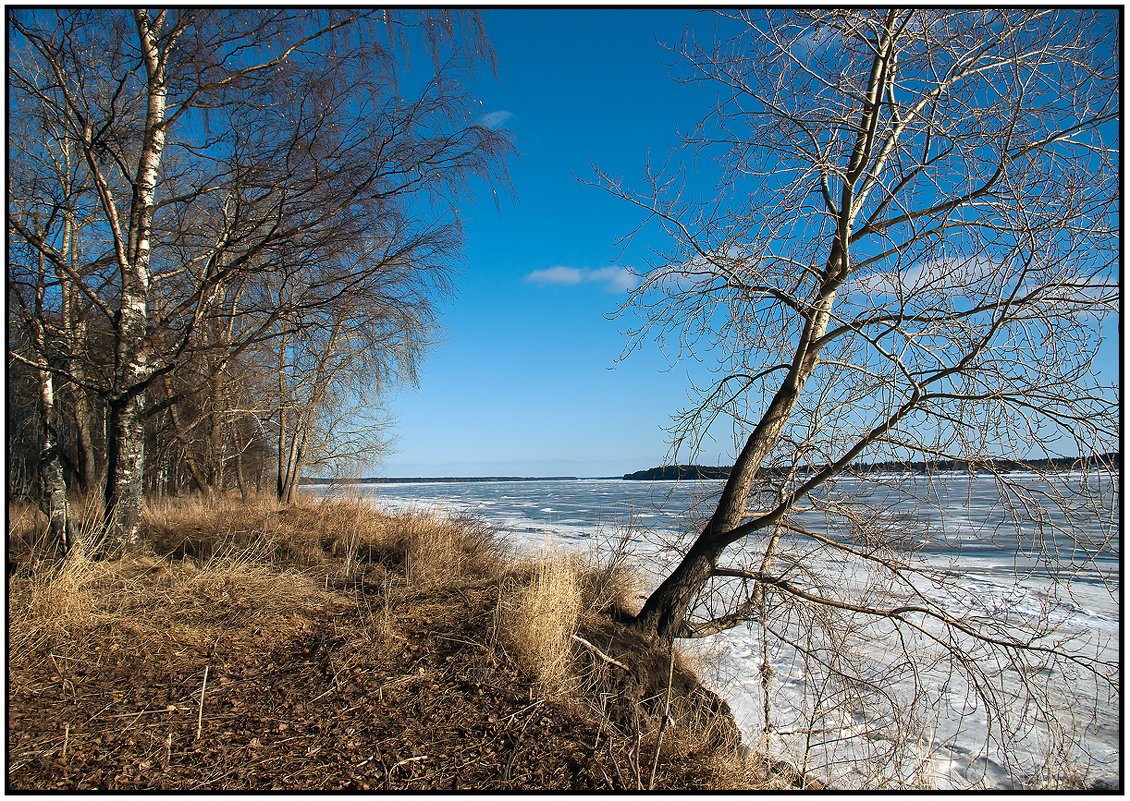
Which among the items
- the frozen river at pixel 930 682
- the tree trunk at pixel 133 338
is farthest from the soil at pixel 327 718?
the tree trunk at pixel 133 338

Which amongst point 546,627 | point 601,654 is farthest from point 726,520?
point 546,627

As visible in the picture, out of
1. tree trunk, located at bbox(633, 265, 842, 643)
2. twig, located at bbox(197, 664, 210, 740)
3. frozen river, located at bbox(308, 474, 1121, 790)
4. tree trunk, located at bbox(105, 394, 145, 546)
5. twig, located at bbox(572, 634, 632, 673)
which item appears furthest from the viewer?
tree trunk, located at bbox(105, 394, 145, 546)

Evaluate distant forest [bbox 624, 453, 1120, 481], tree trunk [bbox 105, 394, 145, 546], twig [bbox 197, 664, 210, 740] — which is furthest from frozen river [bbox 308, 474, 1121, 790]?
tree trunk [bbox 105, 394, 145, 546]

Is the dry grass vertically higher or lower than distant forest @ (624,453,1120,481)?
lower

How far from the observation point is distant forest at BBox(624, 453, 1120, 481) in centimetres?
379

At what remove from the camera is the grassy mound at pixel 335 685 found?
3316 mm

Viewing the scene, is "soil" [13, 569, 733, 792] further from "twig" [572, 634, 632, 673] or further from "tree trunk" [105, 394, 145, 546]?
"tree trunk" [105, 394, 145, 546]

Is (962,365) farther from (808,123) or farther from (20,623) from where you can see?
(20,623)

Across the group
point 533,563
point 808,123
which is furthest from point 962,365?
point 533,563

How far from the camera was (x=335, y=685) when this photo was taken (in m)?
4.07

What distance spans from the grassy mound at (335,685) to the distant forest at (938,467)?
4.64ft

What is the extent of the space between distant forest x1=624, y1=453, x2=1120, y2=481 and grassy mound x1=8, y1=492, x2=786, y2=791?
1.42 metres

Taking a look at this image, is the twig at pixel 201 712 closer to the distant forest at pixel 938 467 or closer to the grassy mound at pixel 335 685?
the grassy mound at pixel 335 685

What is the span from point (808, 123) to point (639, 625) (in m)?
4.27
